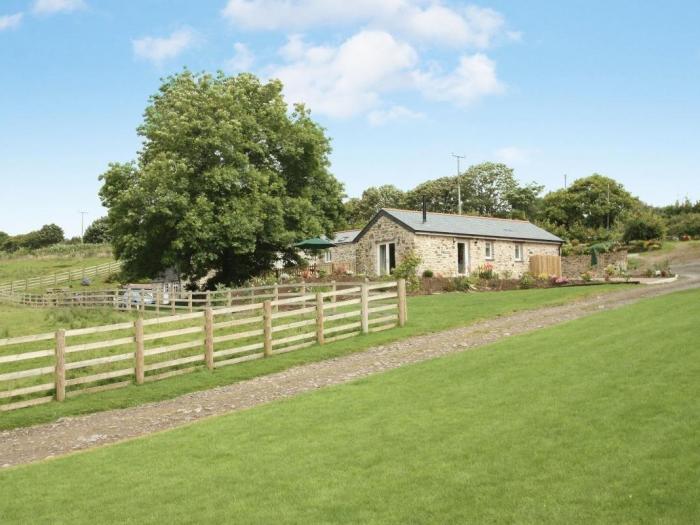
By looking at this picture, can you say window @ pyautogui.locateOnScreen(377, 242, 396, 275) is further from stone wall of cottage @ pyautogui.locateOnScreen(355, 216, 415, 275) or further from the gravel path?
the gravel path

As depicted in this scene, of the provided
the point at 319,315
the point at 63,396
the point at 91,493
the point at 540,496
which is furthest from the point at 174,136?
the point at 540,496

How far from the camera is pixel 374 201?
77688mm

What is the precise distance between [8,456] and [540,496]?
25.0 ft

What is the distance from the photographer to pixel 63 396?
12.3 m

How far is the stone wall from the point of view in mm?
39463

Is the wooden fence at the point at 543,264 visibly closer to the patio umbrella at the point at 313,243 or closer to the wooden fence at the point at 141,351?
the patio umbrella at the point at 313,243

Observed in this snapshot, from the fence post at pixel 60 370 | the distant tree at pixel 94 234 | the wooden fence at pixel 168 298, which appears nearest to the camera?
the fence post at pixel 60 370

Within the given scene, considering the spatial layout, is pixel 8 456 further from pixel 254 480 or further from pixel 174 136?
pixel 174 136

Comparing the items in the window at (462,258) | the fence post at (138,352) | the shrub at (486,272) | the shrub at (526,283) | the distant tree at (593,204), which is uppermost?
the distant tree at (593,204)

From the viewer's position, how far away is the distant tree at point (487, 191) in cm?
7469

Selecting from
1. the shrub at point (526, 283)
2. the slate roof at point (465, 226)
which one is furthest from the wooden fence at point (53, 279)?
the shrub at point (526, 283)

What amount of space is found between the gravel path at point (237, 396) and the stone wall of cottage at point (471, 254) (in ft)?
53.3

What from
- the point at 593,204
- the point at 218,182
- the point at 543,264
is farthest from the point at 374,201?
the point at 218,182

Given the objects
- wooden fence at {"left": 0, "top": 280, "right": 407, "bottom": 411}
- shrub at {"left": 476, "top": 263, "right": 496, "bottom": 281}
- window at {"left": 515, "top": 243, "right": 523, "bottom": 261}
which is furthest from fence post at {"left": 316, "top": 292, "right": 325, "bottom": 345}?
window at {"left": 515, "top": 243, "right": 523, "bottom": 261}
